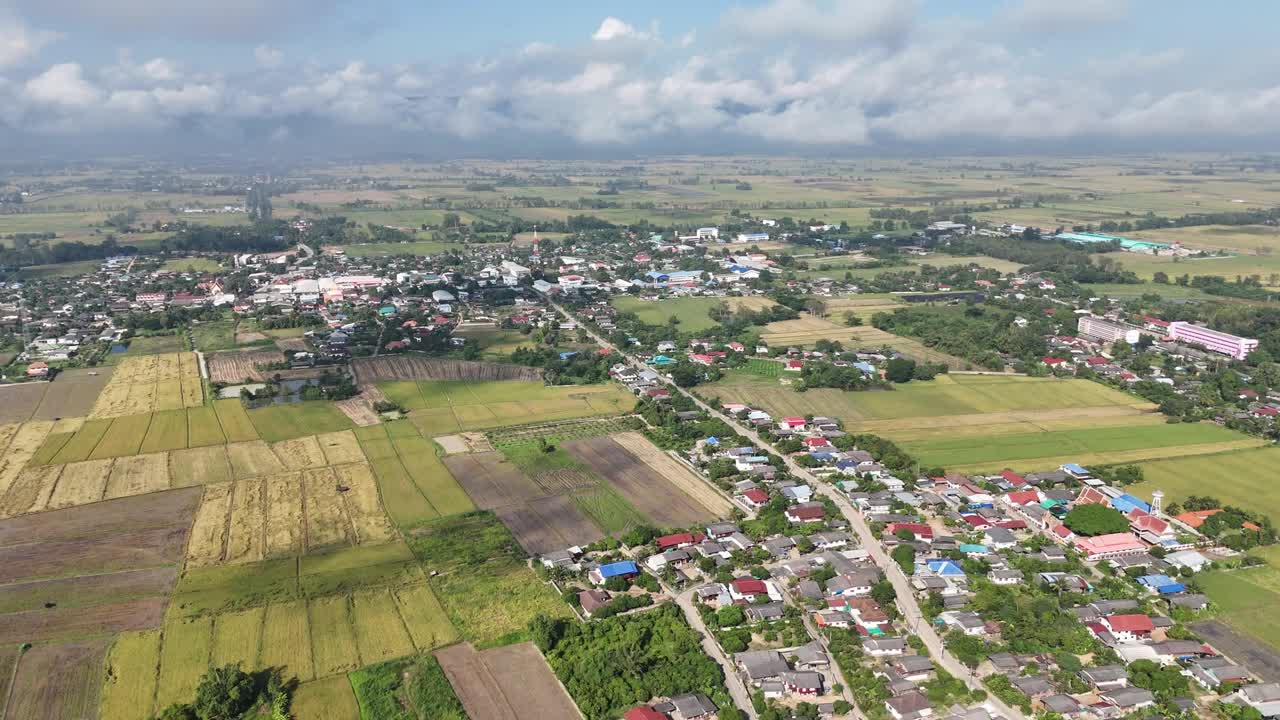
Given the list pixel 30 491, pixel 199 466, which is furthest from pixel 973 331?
pixel 30 491

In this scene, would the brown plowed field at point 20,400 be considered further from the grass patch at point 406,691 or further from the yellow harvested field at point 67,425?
the grass patch at point 406,691

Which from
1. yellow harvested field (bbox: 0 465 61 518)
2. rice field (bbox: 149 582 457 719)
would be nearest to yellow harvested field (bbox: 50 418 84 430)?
yellow harvested field (bbox: 0 465 61 518)

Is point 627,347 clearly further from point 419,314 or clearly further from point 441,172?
point 441,172

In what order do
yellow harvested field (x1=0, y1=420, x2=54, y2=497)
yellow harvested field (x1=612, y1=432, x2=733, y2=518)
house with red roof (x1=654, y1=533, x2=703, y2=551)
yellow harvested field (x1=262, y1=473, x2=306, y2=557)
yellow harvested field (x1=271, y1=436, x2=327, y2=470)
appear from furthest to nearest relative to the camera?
1. yellow harvested field (x1=271, y1=436, x2=327, y2=470)
2. yellow harvested field (x1=0, y1=420, x2=54, y2=497)
3. yellow harvested field (x1=612, y1=432, x2=733, y2=518)
4. house with red roof (x1=654, y1=533, x2=703, y2=551)
5. yellow harvested field (x1=262, y1=473, x2=306, y2=557)

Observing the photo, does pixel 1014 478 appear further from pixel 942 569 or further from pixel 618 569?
pixel 618 569

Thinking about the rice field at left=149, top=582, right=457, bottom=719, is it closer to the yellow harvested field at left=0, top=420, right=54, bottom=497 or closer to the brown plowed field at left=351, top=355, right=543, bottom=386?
the yellow harvested field at left=0, top=420, right=54, bottom=497

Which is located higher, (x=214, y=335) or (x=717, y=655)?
(x=214, y=335)
